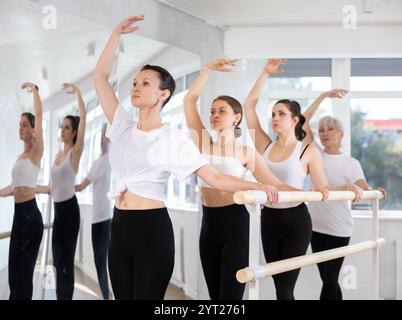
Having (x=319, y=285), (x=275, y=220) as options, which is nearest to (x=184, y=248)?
(x=275, y=220)

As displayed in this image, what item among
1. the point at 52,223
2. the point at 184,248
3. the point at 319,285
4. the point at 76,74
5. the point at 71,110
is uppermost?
the point at 76,74

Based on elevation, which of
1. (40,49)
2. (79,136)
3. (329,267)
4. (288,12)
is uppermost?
(288,12)

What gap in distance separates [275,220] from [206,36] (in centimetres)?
136

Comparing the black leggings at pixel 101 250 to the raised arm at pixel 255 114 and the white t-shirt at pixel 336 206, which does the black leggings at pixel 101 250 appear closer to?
the raised arm at pixel 255 114

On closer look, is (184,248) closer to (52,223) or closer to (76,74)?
(52,223)

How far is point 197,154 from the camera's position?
163 cm

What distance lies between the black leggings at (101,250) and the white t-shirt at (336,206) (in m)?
1.19

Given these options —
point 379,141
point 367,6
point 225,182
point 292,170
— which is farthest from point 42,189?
point 379,141

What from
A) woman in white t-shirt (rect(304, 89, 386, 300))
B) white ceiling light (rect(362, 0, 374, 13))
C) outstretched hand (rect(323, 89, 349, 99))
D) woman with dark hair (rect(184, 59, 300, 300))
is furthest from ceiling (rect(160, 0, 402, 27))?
woman with dark hair (rect(184, 59, 300, 300))

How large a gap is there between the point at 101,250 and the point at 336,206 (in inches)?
53.1

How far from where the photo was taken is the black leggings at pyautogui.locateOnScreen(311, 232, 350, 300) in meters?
2.81

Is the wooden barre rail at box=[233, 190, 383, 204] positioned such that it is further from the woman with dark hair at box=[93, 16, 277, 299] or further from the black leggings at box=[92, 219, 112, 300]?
the black leggings at box=[92, 219, 112, 300]

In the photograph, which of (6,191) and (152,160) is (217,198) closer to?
(152,160)

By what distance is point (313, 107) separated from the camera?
3.29 m
